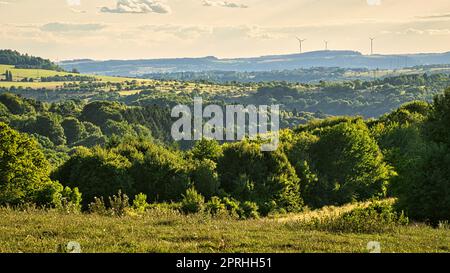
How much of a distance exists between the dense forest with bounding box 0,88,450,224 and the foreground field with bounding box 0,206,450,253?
1974 cm

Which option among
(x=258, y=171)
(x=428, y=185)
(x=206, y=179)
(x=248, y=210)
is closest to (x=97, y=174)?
(x=206, y=179)

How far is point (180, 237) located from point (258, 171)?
4792 centimetres

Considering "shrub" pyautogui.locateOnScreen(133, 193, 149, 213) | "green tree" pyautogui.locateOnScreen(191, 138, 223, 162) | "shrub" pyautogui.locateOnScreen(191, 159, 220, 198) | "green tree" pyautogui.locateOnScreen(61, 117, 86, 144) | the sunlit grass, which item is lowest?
"green tree" pyautogui.locateOnScreen(61, 117, 86, 144)

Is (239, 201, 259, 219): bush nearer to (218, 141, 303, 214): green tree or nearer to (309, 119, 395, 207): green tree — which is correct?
(218, 141, 303, 214): green tree

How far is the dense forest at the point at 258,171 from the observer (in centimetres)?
4062

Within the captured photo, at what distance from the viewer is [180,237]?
624 inches

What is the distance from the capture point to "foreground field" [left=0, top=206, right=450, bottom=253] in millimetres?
14062

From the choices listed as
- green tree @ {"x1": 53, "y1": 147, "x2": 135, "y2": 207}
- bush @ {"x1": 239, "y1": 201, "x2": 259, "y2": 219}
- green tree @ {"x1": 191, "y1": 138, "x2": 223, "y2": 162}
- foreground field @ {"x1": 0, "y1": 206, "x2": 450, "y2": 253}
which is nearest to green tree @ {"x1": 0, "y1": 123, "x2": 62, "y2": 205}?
green tree @ {"x1": 53, "y1": 147, "x2": 135, "y2": 207}

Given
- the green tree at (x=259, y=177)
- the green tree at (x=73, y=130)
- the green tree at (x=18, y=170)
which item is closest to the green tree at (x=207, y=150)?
the green tree at (x=259, y=177)
